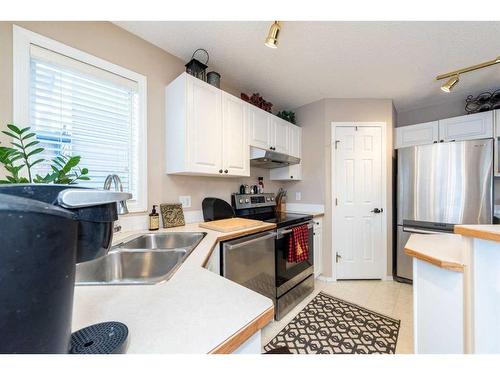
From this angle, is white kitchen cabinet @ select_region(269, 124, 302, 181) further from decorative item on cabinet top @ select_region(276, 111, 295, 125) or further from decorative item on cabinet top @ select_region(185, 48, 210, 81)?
decorative item on cabinet top @ select_region(185, 48, 210, 81)

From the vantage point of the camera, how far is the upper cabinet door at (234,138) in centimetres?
194

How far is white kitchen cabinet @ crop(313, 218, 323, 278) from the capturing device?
2617 mm

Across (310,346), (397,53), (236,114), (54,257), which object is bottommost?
(310,346)

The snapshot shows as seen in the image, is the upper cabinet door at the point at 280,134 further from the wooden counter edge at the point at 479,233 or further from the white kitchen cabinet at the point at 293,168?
the wooden counter edge at the point at 479,233

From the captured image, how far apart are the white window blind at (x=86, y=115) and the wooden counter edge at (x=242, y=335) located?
1437 mm

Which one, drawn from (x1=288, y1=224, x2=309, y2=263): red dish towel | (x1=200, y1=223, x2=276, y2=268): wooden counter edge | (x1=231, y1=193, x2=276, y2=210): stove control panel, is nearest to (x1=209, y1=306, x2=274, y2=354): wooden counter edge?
(x1=200, y1=223, x2=276, y2=268): wooden counter edge

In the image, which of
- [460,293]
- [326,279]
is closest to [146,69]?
[460,293]

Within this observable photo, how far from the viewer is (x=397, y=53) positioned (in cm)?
182

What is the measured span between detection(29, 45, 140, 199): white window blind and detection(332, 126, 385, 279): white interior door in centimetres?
237

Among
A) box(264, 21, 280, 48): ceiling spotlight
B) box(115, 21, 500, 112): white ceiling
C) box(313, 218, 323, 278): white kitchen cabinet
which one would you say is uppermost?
box(115, 21, 500, 112): white ceiling

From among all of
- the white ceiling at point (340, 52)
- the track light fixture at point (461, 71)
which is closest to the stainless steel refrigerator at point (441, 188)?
the white ceiling at point (340, 52)
